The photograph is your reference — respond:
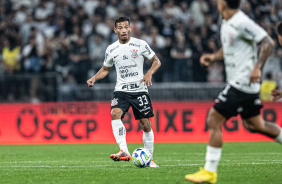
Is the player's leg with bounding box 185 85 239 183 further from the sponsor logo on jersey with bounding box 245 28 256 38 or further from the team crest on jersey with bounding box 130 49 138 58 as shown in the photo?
the team crest on jersey with bounding box 130 49 138 58

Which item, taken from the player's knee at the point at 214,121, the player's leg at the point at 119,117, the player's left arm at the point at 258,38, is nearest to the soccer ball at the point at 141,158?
the player's leg at the point at 119,117

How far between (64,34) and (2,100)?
11.6 feet

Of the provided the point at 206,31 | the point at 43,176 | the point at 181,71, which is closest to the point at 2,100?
the point at 181,71

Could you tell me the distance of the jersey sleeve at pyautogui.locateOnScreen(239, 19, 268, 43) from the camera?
719 cm

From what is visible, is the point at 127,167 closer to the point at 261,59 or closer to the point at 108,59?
the point at 108,59

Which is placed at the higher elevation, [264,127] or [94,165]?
[264,127]

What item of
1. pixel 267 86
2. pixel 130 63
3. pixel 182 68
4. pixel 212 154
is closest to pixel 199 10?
pixel 182 68

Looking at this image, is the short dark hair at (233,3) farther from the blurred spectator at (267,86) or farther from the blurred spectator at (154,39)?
the blurred spectator at (154,39)

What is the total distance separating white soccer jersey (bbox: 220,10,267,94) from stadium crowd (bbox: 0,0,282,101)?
11092 millimetres

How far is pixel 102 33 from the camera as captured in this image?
68.0 ft

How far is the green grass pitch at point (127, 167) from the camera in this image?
8.20 meters

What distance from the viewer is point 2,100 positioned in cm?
1897

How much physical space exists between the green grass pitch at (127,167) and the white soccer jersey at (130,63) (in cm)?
147

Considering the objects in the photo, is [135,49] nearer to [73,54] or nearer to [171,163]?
[171,163]
